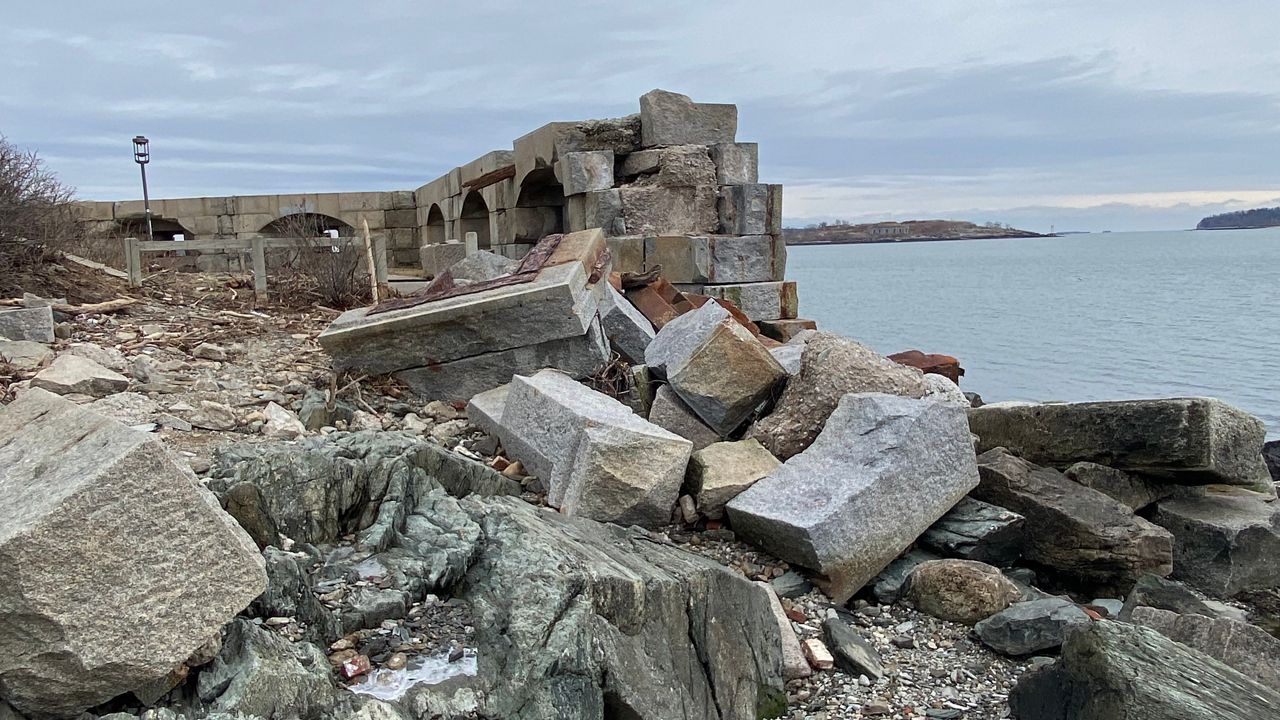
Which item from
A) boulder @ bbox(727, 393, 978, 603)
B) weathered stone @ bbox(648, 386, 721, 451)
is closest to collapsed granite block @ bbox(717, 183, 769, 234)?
weathered stone @ bbox(648, 386, 721, 451)

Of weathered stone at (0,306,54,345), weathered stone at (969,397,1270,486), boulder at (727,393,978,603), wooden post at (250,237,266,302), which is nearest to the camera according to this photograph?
boulder at (727,393,978,603)

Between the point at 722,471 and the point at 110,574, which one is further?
the point at 722,471

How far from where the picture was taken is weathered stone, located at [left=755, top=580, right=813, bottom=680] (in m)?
3.62

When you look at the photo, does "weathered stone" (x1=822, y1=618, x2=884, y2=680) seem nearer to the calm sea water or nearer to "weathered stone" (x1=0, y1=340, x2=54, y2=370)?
"weathered stone" (x1=0, y1=340, x2=54, y2=370)

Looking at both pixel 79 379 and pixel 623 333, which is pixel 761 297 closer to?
pixel 623 333

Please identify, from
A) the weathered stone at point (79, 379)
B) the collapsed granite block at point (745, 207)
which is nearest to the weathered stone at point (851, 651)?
the weathered stone at point (79, 379)

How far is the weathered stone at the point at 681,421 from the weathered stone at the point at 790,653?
1.68m

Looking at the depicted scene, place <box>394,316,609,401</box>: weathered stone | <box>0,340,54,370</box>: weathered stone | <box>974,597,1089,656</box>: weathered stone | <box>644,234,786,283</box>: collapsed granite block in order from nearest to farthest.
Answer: <box>974,597,1089,656</box>: weathered stone, <box>0,340,54,370</box>: weathered stone, <box>394,316,609,401</box>: weathered stone, <box>644,234,786,283</box>: collapsed granite block

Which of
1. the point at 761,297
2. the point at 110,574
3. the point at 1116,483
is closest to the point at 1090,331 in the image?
the point at 761,297

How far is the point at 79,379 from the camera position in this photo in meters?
5.39

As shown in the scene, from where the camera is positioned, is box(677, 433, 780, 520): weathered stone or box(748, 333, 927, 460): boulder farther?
box(748, 333, 927, 460): boulder

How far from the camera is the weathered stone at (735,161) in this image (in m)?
10.6

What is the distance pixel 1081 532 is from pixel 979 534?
532 millimetres

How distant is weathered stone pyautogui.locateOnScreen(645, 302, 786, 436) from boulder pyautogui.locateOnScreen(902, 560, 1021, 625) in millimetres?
1504
